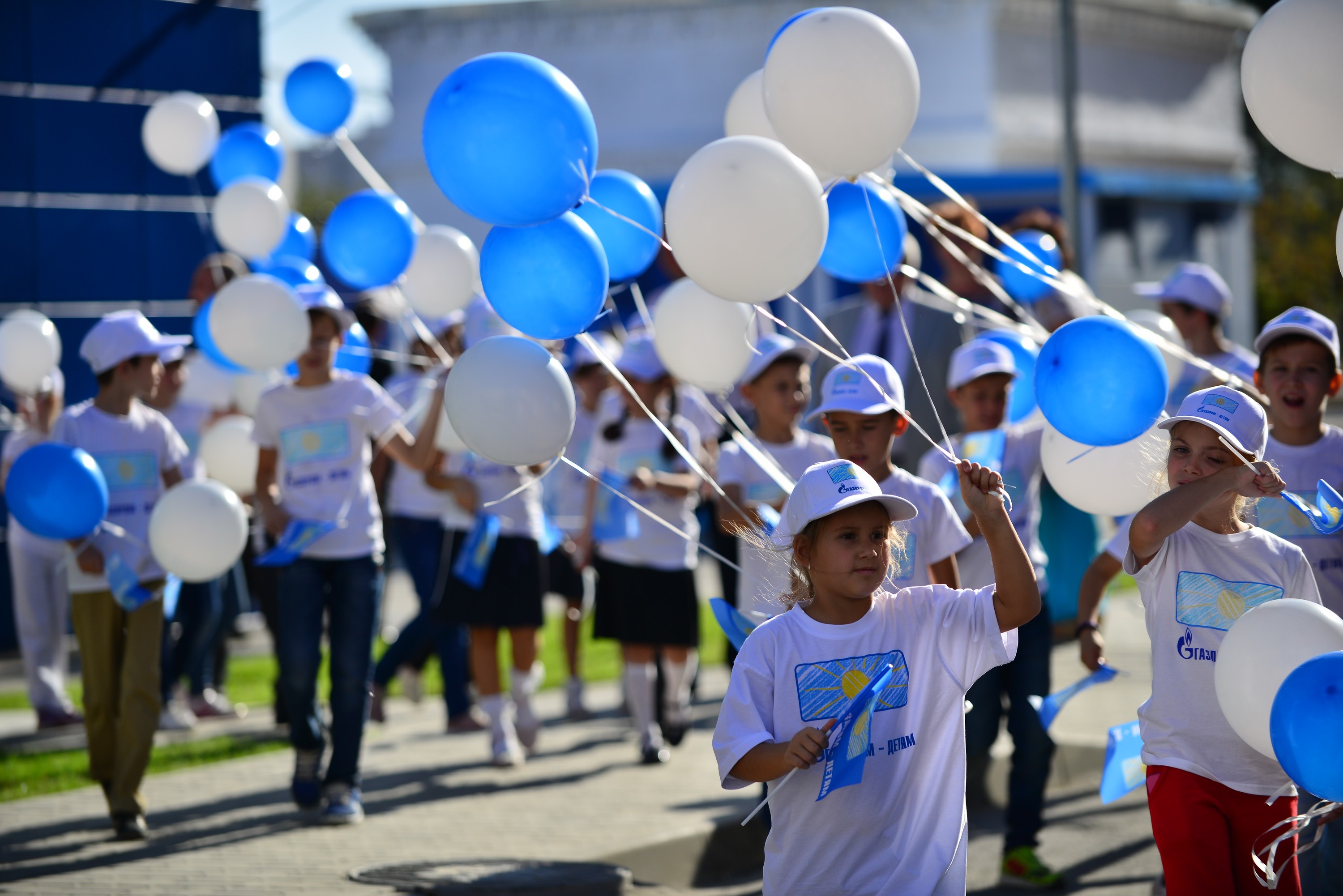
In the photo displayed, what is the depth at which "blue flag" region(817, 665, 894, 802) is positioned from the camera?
361 cm

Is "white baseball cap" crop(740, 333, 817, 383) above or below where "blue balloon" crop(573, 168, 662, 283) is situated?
below

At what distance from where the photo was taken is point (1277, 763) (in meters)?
4.07

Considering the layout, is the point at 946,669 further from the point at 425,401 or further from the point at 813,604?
the point at 425,401

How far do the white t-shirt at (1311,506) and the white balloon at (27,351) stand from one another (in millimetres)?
5811

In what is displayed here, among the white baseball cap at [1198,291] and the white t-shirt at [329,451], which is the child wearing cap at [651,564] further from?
the white baseball cap at [1198,291]

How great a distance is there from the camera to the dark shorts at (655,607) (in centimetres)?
801

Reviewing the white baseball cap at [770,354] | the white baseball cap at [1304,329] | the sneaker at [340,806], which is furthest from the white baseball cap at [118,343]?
the white baseball cap at [1304,329]

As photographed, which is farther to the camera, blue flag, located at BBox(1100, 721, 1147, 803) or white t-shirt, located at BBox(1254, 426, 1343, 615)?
white t-shirt, located at BBox(1254, 426, 1343, 615)

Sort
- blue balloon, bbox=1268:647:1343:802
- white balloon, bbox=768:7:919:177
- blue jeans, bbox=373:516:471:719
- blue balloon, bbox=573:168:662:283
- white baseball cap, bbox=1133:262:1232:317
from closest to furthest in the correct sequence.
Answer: blue balloon, bbox=1268:647:1343:802 → white balloon, bbox=768:7:919:177 → blue balloon, bbox=573:168:662:283 → white baseball cap, bbox=1133:262:1232:317 → blue jeans, bbox=373:516:471:719

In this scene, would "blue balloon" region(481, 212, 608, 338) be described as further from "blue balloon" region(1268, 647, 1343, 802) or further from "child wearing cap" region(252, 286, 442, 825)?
"blue balloon" region(1268, 647, 1343, 802)

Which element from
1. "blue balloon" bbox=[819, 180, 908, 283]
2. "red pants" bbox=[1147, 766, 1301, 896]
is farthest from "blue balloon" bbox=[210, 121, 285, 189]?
"red pants" bbox=[1147, 766, 1301, 896]

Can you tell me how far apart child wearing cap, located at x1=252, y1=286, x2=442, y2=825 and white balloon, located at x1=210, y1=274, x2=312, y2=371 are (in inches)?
5.5

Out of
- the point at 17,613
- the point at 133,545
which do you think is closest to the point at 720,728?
the point at 133,545

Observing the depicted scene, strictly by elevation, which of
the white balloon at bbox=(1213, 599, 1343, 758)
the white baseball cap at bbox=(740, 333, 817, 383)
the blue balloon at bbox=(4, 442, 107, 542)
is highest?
the white baseball cap at bbox=(740, 333, 817, 383)
